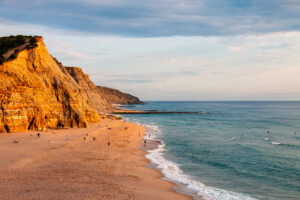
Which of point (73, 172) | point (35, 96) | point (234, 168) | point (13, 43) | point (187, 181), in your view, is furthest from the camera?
point (13, 43)

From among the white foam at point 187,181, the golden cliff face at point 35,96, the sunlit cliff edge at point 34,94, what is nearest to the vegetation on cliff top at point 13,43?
the sunlit cliff edge at point 34,94

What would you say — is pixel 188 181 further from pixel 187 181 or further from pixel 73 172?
pixel 73 172

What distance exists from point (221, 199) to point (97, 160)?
11482 millimetres

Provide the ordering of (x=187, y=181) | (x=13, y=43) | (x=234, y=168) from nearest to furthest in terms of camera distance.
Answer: (x=187, y=181) < (x=234, y=168) < (x=13, y=43)

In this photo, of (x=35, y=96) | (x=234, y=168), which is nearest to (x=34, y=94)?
(x=35, y=96)

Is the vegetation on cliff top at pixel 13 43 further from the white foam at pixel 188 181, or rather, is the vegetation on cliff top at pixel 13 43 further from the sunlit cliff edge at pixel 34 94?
the white foam at pixel 188 181

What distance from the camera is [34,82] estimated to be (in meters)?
32.5

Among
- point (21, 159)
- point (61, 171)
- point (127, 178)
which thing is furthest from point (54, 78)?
point (127, 178)

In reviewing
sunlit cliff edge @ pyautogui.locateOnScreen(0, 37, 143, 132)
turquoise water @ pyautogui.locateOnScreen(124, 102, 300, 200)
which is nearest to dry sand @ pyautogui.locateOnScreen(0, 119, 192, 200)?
turquoise water @ pyautogui.locateOnScreen(124, 102, 300, 200)

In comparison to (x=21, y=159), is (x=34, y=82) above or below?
above

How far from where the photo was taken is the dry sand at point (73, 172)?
12.8 metres

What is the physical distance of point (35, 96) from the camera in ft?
106

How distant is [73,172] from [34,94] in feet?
66.8

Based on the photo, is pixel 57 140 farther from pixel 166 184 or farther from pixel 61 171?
pixel 166 184
